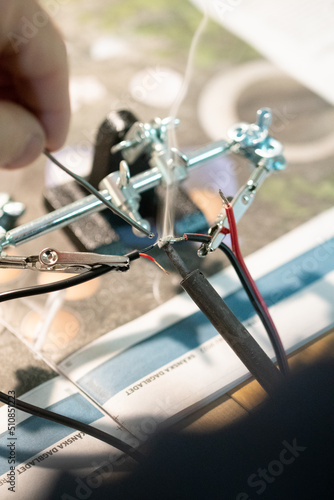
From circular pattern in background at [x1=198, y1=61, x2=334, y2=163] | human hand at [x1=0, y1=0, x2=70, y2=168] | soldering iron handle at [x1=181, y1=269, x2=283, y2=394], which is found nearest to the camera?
soldering iron handle at [x1=181, y1=269, x2=283, y2=394]

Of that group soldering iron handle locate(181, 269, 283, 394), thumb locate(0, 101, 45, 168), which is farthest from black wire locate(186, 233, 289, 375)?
thumb locate(0, 101, 45, 168)

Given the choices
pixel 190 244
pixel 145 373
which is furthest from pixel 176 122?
pixel 145 373

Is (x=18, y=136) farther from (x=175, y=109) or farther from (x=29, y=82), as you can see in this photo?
(x=175, y=109)

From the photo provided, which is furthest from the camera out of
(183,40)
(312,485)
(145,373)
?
(183,40)

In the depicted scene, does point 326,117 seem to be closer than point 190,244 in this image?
No

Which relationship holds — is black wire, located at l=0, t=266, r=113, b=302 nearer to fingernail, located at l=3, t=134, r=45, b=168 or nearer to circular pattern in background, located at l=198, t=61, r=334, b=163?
fingernail, located at l=3, t=134, r=45, b=168

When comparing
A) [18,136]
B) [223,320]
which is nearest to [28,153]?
[18,136]

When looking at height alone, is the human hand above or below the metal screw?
above

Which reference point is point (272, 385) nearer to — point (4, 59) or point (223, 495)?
point (223, 495)
